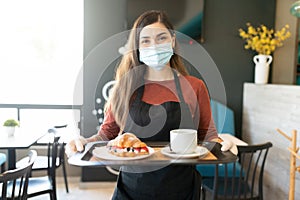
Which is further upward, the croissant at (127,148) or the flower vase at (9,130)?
the croissant at (127,148)

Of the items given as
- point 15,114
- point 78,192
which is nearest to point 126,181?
point 78,192

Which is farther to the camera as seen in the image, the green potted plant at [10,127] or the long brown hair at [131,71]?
the green potted plant at [10,127]

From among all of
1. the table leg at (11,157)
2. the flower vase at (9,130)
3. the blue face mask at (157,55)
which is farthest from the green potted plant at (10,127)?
the blue face mask at (157,55)

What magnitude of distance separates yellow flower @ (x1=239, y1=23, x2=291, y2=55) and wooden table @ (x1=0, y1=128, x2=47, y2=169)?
221cm

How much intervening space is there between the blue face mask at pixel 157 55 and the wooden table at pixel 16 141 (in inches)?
57.5

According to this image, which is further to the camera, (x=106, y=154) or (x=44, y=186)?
(x=44, y=186)

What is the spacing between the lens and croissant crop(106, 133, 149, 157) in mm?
974

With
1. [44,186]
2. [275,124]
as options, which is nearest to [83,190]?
[44,186]

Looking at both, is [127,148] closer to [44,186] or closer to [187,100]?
[187,100]

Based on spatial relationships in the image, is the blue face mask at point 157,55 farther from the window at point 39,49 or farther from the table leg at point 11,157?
the window at point 39,49

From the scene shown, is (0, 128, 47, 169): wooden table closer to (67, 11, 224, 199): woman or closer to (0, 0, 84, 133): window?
(0, 0, 84, 133): window

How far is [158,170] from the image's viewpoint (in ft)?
3.67

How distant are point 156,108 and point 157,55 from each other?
0.20 meters

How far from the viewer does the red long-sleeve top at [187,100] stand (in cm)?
118
